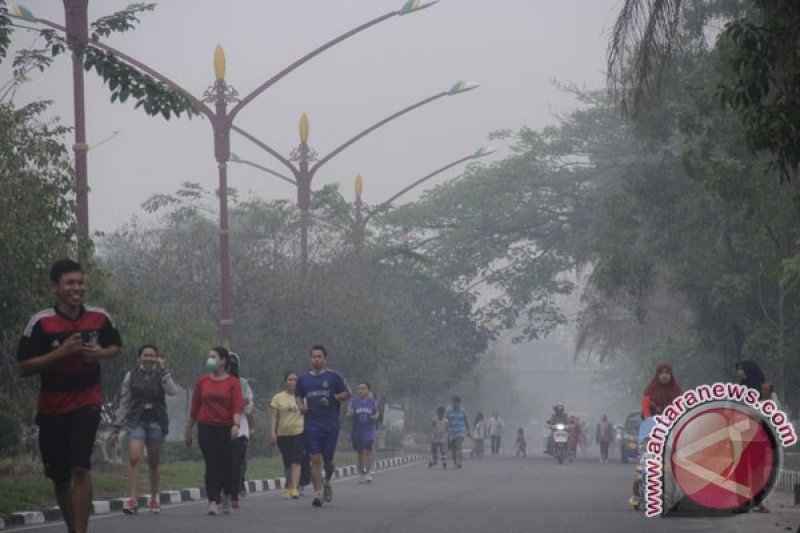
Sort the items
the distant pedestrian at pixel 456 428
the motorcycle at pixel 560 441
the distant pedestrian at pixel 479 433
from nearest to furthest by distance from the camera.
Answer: the distant pedestrian at pixel 456 428 → the motorcycle at pixel 560 441 → the distant pedestrian at pixel 479 433

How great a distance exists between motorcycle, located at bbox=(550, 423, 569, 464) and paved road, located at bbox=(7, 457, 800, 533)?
22.4 m

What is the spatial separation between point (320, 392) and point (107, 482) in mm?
4391

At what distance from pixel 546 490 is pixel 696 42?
14.6m

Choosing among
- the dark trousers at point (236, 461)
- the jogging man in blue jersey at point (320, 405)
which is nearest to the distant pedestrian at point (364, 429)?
the jogging man in blue jersey at point (320, 405)

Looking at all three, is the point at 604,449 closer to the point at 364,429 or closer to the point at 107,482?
the point at 364,429

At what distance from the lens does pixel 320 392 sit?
20.2m

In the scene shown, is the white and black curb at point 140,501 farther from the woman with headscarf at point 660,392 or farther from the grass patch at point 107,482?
the woman with headscarf at point 660,392

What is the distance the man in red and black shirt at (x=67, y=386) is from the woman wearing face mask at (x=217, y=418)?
6.96m

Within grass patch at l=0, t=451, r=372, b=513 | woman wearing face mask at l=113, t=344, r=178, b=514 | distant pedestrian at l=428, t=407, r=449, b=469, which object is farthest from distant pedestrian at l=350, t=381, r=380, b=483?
distant pedestrian at l=428, t=407, r=449, b=469

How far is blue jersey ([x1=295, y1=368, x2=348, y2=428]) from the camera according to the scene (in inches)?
797

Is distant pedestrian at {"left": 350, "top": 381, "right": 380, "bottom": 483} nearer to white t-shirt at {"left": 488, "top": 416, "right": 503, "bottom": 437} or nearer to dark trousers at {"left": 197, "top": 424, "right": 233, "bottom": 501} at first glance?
dark trousers at {"left": 197, "top": 424, "right": 233, "bottom": 501}

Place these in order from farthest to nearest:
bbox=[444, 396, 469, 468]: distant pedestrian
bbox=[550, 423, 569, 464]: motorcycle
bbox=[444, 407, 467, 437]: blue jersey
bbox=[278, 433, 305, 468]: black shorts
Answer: bbox=[550, 423, 569, 464]: motorcycle, bbox=[444, 407, 467, 437]: blue jersey, bbox=[444, 396, 469, 468]: distant pedestrian, bbox=[278, 433, 305, 468]: black shorts

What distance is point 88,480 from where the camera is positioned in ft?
36.4

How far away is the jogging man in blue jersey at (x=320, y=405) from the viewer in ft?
66.3
